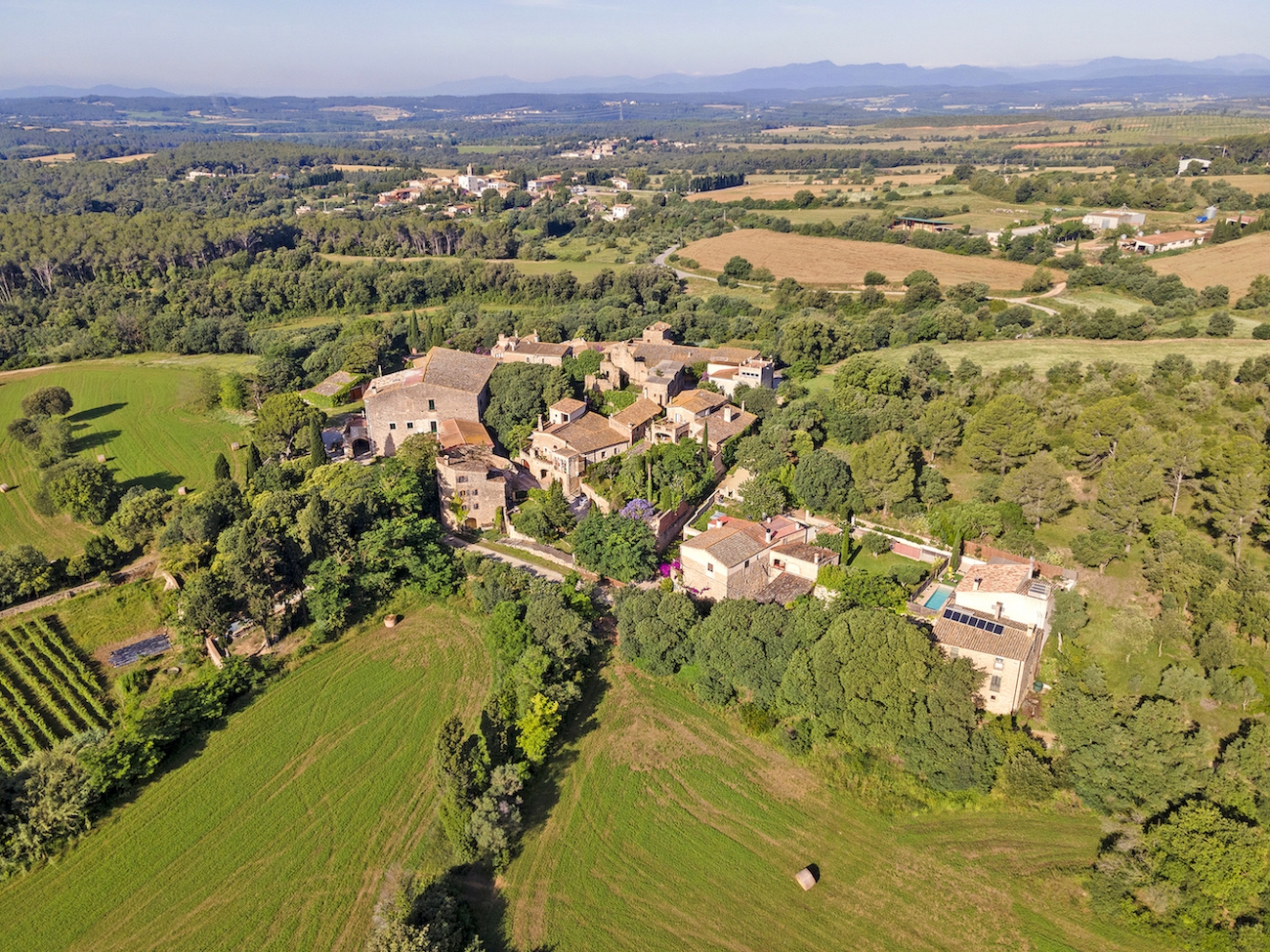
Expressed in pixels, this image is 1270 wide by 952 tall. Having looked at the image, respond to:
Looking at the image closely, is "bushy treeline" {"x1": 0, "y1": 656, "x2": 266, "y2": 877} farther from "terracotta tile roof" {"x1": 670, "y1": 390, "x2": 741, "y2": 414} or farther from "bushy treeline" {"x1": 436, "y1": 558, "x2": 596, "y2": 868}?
"terracotta tile roof" {"x1": 670, "y1": 390, "x2": 741, "y2": 414}

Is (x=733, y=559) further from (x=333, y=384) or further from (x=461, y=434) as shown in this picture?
(x=333, y=384)

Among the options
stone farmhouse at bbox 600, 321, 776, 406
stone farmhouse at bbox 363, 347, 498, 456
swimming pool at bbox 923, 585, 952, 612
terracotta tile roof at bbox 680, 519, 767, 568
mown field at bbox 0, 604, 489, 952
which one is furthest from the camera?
stone farmhouse at bbox 600, 321, 776, 406

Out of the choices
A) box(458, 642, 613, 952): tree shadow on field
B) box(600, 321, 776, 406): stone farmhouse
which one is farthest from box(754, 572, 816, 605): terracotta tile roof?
box(600, 321, 776, 406): stone farmhouse

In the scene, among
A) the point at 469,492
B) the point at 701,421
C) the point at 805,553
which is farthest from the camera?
the point at 701,421

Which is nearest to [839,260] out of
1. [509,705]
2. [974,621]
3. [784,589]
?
[784,589]

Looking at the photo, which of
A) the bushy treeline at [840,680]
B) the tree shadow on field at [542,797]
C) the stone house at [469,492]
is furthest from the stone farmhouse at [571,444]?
the bushy treeline at [840,680]

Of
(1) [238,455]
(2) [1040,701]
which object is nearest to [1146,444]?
(2) [1040,701]
